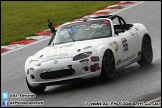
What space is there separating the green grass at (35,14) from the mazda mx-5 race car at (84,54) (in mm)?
7228

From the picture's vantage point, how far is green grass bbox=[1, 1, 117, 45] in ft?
66.3

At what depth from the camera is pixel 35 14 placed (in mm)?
24906

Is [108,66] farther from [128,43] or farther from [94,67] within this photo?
[128,43]

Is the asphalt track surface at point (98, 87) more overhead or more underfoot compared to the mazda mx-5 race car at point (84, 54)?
more underfoot

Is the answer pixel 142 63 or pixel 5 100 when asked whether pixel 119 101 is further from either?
pixel 142 63

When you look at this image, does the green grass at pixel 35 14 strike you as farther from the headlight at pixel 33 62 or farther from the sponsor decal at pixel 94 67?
the sponsor decal at pixel 94 67

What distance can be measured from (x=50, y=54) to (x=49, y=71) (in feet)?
1.67

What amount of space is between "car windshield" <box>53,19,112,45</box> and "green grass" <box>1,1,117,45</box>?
6.93 metres

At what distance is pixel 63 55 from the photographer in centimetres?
982

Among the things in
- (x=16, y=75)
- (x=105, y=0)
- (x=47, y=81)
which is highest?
(x=47, y=81)

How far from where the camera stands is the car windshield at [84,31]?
35.9 ft

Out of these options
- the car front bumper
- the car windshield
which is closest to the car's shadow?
the car front bumper

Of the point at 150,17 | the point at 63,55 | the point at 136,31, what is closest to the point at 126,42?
the point at 136,31

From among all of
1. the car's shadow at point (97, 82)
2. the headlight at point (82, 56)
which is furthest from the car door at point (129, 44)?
the headlight at point (82, 56)
